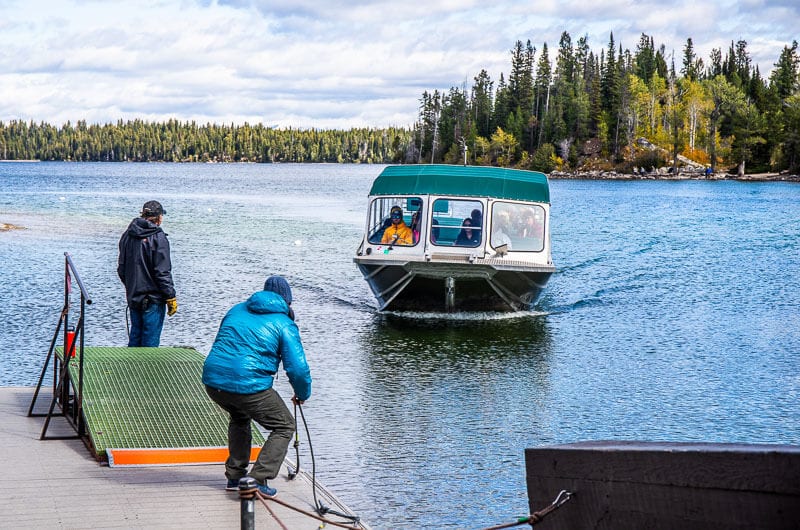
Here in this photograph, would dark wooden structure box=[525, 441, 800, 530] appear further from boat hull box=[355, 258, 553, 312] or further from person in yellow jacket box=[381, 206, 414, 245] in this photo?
person in yellow jacket box=[381, 206, 414, 245]

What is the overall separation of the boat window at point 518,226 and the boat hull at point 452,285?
0.83 metres

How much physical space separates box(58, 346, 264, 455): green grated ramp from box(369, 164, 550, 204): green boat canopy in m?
11.4

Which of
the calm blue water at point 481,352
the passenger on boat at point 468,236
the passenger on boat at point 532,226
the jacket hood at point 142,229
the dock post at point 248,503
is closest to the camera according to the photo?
the dock post at point 248,503

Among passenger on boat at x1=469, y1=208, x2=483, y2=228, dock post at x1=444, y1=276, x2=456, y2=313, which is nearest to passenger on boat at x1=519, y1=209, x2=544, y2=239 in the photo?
passenger on boat at x1=469, y1=208, x2=483, y2=228

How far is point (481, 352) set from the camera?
68.1ft

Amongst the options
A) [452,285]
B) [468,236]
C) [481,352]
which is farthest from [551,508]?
[468,236]

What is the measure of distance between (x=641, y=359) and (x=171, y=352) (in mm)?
10975

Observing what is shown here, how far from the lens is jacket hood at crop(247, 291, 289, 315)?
27.1 feet

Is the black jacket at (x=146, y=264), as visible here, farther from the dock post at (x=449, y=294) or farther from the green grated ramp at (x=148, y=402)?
the dock post at (x=449, y=294)

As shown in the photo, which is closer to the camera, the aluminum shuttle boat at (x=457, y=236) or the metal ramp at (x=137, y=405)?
the metal ramp at (x=137, y=405)

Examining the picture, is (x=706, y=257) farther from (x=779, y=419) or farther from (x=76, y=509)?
(x=76, y=509)

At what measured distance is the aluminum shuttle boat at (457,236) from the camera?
2314cm

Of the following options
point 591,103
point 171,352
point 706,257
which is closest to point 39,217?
point 706,257

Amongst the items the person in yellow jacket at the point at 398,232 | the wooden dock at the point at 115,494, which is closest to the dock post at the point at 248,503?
the wooden dock at the point at 115,494
